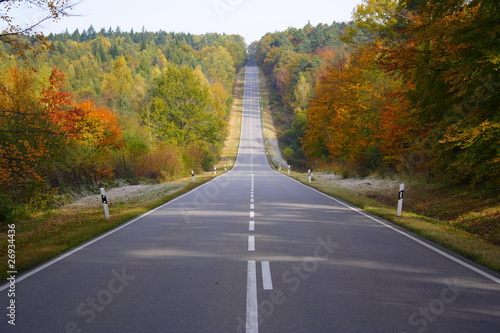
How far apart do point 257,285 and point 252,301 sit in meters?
0.53

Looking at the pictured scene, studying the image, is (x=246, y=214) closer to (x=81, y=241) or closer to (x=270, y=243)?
(x=270, y=243)

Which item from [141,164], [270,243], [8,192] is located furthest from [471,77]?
[141,164]

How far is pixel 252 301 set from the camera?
411 cm

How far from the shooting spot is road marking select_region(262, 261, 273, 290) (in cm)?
459

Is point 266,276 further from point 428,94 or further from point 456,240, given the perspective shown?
point 428,94

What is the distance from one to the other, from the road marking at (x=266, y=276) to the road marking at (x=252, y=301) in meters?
0.13

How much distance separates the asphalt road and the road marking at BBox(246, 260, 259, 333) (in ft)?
0.05

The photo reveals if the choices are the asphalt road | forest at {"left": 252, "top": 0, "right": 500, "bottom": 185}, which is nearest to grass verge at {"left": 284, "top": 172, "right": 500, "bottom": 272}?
the asphalt road

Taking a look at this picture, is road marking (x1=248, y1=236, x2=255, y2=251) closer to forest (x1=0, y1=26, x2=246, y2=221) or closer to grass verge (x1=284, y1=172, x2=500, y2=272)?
grass verge (x1=284, y1=172, x2=500, y2=272)

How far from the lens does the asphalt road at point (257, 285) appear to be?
363 centimetres

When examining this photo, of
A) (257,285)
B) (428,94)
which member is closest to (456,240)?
(428,94)

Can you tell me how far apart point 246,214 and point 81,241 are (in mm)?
4917

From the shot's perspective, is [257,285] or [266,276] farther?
[266,276]

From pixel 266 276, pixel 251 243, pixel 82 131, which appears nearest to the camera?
pixel 266 276
